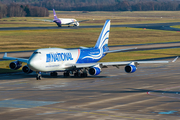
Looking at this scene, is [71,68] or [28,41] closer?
[71,68]

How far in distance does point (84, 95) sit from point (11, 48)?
67.9 meters

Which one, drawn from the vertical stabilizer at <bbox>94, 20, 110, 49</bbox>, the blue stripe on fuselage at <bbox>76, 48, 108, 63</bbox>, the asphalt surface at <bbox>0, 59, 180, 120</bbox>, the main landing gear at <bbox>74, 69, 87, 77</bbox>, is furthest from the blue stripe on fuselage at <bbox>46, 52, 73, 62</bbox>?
the vertical stabilizer at <bbox>94, 20, 110, 49</bbox>

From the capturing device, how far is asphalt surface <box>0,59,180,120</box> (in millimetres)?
32719

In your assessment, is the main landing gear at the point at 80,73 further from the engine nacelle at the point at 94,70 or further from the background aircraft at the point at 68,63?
the engine nacelle at the point at 94,70

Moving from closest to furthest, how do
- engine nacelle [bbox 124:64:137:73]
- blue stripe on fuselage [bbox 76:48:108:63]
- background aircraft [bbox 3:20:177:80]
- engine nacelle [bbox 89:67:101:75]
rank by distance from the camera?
1. background aircraft [bbox 3:20:177:80]
2. engine nacelle [bbox 89:67:101:75]
3. engine nacelle [bbox 124:64:137:73]
4. blue stripe on fuselage [bbox 76:48:108:63]

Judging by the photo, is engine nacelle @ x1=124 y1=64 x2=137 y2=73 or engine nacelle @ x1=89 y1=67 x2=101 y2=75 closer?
engine nacelle @ x1=89 y1=67 x2=101 y2=75

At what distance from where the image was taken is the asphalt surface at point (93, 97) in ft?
107

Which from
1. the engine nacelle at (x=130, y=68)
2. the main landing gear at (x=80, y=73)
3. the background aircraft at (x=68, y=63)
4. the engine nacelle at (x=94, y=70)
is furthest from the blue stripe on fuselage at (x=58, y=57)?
the engine nacelle at (x=130, y=68)

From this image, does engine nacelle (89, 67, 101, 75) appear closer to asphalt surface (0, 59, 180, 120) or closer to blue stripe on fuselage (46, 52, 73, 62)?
asphalt surface (0, 59, 180, 120)

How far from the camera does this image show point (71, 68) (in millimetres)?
56594

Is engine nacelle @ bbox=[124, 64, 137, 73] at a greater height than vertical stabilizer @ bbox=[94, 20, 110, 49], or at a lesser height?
lesser

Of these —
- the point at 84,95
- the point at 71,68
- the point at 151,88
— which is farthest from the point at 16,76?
the point at 151,88

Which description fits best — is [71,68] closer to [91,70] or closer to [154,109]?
[91,70]

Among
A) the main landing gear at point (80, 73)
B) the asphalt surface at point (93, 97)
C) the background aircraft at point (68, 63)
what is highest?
the background aircraft at point (68, 63)
